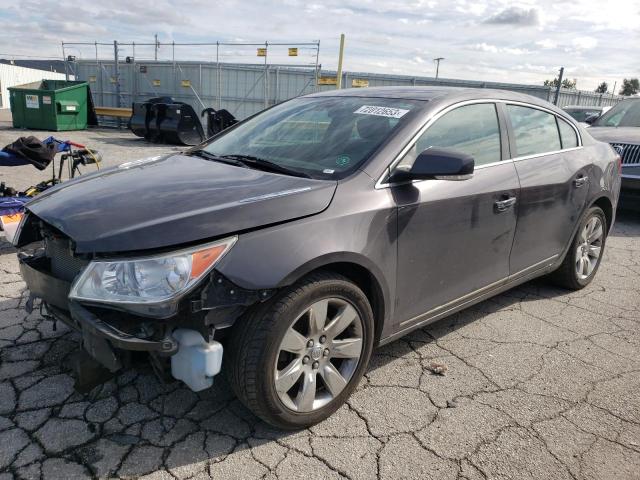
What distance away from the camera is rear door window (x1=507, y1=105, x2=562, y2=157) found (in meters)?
3.54

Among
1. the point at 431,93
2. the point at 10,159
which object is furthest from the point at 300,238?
the point at 10,159

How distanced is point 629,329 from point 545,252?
85cm

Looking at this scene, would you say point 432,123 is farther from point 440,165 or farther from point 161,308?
point 161,308

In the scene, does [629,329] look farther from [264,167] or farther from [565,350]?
[264,167]

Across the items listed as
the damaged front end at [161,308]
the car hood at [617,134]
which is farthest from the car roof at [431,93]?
the car hood at [617,134]

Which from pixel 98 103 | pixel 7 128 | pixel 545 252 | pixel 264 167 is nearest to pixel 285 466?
pixel 264 167

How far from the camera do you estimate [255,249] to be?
2.14m

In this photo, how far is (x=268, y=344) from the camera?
2168 millimetres

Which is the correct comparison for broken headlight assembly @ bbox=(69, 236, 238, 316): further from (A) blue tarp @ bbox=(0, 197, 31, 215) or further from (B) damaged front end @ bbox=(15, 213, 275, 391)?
(A) blue tarp @ bbox=(0, 197, 31, 215)

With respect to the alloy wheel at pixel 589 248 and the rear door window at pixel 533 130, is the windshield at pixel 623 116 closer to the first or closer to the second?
the alloy wheel at pixel 589 248

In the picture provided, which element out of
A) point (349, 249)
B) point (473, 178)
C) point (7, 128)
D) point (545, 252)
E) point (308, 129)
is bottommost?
point (7, 128)

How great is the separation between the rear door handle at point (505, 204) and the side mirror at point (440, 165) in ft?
2.15

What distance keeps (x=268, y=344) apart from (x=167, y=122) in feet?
41.7

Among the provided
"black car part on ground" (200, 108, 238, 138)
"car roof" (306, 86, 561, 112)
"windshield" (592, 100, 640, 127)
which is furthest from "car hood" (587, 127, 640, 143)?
"black car part on ground" (200, 108, 238, 138)
